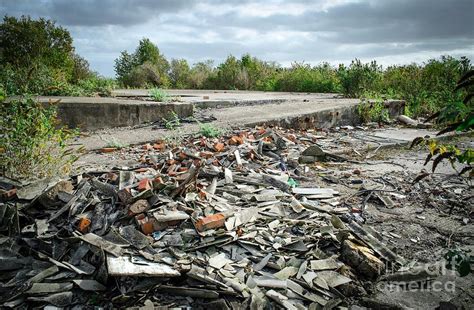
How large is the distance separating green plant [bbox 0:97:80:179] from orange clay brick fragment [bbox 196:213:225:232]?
5.14 ft

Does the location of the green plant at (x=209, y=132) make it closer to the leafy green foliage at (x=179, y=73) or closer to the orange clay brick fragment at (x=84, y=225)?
the orange clay brick fragment at (x=84, y=225)

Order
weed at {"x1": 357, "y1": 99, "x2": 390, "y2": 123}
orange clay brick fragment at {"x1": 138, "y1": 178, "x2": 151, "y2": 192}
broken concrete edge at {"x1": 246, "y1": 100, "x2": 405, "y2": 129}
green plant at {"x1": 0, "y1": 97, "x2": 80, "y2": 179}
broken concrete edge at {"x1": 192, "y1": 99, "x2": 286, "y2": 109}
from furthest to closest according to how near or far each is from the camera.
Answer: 1. weed at {"x1": 357, "y1": 99, "x2": 390, "y2": 123}
2. broken concrete edge at {"x1": 192, "y1": 99, "x2": 286, "y2": 109}
3. broken concrete edge at {"x1": 246, "y1": 100, "x2": 405, "y2": 129}
4. green plant at {"x1": 0, "y1": 97, "x2": 80, "y2": 179}
5. orange clay brick fragment at {"x1": 138, "y1": 178, "x2": 151, "y2": 192}

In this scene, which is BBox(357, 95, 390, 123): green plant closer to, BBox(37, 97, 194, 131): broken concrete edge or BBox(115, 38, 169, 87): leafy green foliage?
BBox(37, 97, 194, 131): broken concrete edge

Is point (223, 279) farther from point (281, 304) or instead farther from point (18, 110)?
point (18, 110)

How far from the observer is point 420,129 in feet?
24.1

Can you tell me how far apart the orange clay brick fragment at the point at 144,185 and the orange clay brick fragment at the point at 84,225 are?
43cm

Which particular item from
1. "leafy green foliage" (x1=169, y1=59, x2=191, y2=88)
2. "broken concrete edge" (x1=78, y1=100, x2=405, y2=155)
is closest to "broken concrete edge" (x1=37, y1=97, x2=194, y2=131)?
"broken concrete edge" (x1=78, y1=100, x2=405, y2=155)

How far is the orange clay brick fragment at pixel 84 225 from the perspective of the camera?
2582 millimetres

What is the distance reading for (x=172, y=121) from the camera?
19.2 ft

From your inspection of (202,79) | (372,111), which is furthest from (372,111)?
(202,79)

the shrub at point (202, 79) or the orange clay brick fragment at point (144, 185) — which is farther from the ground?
the shrub at point (202, 79)

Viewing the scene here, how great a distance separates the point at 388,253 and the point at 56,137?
3034 millimetres

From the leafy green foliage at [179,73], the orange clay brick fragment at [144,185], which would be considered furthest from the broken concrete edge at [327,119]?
the leafy green foliage at [179,73]

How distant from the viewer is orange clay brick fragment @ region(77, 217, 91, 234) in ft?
8.47
